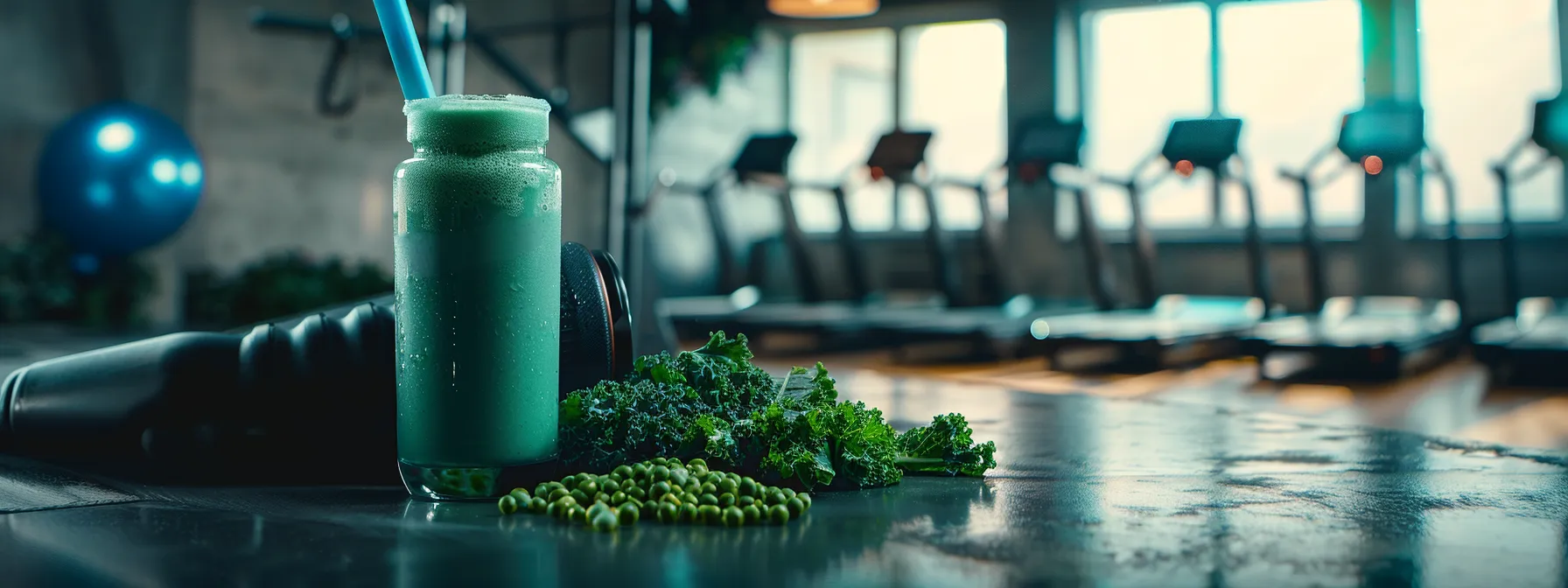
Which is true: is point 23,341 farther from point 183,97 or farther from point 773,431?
point 773,431

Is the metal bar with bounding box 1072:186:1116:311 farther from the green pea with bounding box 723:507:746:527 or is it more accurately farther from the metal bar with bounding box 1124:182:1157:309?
the green pea with bounding box 723:507:746:527

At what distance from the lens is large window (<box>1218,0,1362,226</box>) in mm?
5832

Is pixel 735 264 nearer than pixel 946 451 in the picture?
No

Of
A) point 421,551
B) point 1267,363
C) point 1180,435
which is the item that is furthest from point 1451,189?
point 421,551

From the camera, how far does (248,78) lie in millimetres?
6621

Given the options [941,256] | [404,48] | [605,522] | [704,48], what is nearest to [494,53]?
[941,256]

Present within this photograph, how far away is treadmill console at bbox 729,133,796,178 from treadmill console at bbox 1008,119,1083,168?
1313 mm

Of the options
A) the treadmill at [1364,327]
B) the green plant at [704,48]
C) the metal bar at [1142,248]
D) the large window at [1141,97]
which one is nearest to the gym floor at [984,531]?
the treadmill at [1364,327]

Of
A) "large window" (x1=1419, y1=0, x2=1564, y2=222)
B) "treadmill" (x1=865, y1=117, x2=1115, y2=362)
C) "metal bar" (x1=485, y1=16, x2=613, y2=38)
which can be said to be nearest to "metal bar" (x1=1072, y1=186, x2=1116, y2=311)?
"treadmill" (x1=865, y1=117, x2=1115, y2=362)

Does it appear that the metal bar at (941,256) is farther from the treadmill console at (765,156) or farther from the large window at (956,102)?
the large window at (956,102)

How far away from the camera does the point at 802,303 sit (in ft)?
24.3

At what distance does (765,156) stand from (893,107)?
8.76ft

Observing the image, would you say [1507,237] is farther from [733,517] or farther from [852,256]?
[733,517]

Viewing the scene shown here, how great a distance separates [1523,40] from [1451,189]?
1.88m
